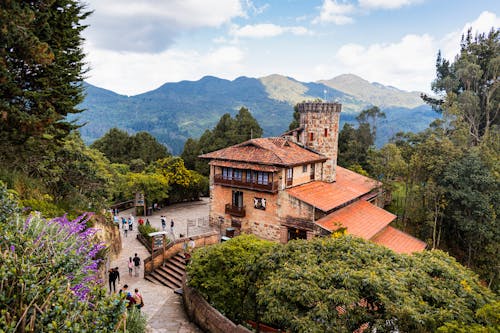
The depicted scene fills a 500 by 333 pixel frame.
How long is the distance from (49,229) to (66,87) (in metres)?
10.7

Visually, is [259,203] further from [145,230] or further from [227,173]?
[145,230]

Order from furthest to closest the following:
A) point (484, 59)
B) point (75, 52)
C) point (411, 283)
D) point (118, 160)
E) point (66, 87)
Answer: point (118, 160) < point (484, 59) < point (75, 52) < point (66, 87) < point (411, 283)

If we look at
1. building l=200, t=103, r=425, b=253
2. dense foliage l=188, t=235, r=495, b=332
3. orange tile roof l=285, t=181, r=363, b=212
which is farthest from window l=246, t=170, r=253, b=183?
dense foliage l=188, t=235, r=495, b=332

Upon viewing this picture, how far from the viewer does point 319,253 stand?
10773 mm

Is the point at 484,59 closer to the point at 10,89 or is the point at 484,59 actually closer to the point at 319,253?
the point at 319,253

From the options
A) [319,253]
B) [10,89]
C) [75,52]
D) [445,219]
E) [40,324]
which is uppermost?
[75,52]

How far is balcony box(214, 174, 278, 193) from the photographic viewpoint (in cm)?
2252

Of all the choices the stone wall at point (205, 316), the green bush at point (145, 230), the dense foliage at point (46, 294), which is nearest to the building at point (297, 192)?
the green bush at point (145, 230)

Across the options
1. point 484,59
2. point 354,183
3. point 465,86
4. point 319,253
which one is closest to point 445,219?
point 354,183

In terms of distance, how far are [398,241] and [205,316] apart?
16118mm

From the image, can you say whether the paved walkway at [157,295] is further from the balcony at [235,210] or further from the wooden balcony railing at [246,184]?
the wooden balcony railing at [246,184]

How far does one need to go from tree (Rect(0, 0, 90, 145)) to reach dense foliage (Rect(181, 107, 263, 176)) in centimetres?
2766

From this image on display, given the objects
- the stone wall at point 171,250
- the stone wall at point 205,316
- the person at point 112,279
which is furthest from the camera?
the stone wall at point 171,250

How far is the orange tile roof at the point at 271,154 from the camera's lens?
2306 centimetres
